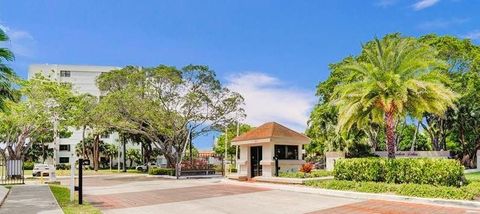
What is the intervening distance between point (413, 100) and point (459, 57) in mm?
17756

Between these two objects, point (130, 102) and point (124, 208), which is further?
point (130, 102)

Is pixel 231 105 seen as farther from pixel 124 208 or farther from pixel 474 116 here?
pixel 124 208

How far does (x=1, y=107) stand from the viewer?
1914 centimetres

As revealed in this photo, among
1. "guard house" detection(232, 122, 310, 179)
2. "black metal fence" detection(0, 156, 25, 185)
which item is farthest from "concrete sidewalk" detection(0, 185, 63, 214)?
"black metal fence" detection(0, 156, 25, 185)

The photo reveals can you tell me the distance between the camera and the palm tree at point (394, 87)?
20.5 metres

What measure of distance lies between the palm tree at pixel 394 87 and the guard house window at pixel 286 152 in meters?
6.49

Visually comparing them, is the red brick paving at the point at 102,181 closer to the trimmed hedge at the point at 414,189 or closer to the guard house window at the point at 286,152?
the guard house window at the point at 286,152

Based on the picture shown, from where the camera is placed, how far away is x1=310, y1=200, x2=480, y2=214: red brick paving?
13984mm

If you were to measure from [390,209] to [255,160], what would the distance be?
53.2ft

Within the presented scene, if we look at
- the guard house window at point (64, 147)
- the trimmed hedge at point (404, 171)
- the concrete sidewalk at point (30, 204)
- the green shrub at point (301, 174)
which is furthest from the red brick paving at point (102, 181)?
the guard house window at point (64, 147)

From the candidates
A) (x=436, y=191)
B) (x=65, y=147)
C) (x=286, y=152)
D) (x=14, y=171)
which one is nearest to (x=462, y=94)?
(x=286, y=152)

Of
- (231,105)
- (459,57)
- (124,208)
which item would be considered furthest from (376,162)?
(231,105)

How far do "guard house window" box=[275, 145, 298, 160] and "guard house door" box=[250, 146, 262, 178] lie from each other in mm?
1517

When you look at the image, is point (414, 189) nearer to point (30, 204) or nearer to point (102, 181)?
point (30, 204)
